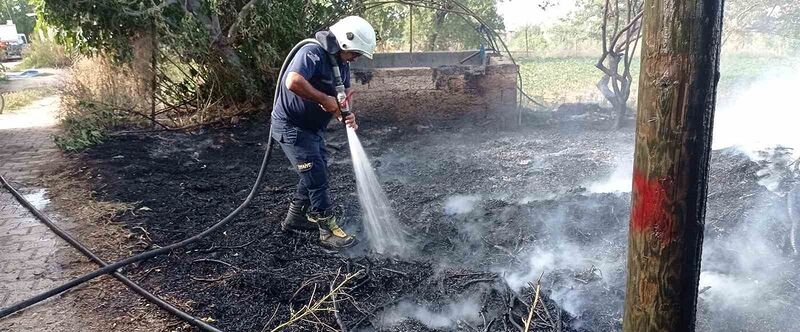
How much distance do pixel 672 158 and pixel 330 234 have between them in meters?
3.31

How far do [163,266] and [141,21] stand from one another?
555 cm

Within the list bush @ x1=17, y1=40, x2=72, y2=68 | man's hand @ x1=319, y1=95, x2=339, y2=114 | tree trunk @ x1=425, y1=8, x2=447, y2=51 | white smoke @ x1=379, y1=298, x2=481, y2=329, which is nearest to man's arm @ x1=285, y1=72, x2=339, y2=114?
man's hand @ x1=319, y1=95, x2=339, y2=114

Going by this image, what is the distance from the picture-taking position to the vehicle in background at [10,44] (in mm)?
23625

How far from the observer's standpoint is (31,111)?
10953 mm

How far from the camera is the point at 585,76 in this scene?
14.5m

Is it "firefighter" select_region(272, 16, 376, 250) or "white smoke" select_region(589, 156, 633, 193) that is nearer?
"firefighter" select_region(272, 16, 376, 250)

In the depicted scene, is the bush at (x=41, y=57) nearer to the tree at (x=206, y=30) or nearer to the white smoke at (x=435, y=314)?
the tree at (x=206, y=30)

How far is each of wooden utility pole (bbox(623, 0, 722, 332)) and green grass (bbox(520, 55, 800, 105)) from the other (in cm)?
799

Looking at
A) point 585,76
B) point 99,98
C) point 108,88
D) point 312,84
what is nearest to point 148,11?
point 108,88

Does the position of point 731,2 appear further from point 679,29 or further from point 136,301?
point 136,301

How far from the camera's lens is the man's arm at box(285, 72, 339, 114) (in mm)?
3947

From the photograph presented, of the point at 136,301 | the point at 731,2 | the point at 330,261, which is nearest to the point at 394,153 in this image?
the point at 330,261

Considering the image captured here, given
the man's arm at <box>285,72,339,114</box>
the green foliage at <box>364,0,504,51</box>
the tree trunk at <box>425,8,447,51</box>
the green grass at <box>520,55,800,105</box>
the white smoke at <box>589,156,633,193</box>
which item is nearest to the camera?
the man's arm at <box>285,72,339,114</box>

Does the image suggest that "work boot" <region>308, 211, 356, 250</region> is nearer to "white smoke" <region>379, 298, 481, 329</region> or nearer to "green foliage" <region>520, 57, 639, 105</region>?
"white smoke" <region>379, 298, 481, 329</region>
